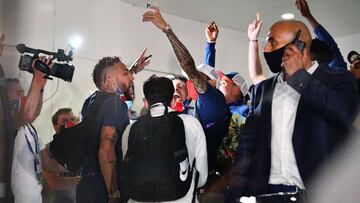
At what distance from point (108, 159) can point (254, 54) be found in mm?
652

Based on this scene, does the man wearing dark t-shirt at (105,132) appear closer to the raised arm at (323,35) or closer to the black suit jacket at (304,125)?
the black suit jacket at (304,125)

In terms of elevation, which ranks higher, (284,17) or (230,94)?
(284,17)

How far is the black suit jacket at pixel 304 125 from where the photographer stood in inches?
53.7

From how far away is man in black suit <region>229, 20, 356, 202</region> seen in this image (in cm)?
141

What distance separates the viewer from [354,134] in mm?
1549

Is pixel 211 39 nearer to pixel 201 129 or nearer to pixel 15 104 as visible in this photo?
pixel 201 129

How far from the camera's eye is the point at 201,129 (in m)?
1.62

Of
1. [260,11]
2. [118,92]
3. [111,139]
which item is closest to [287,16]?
[260,11]

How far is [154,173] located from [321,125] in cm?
57

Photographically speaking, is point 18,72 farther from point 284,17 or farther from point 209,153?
point 284,17

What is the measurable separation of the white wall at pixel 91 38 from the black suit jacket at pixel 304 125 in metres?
0.24

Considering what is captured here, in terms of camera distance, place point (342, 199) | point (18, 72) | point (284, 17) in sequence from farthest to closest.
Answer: point (284, 17), point (342, 199), point (18, 72)

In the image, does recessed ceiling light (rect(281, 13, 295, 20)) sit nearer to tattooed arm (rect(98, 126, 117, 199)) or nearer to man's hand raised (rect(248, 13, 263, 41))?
man's hand raised (rect(248, 13, 263, 41))

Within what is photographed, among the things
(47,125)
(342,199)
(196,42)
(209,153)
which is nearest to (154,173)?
(209,153)
